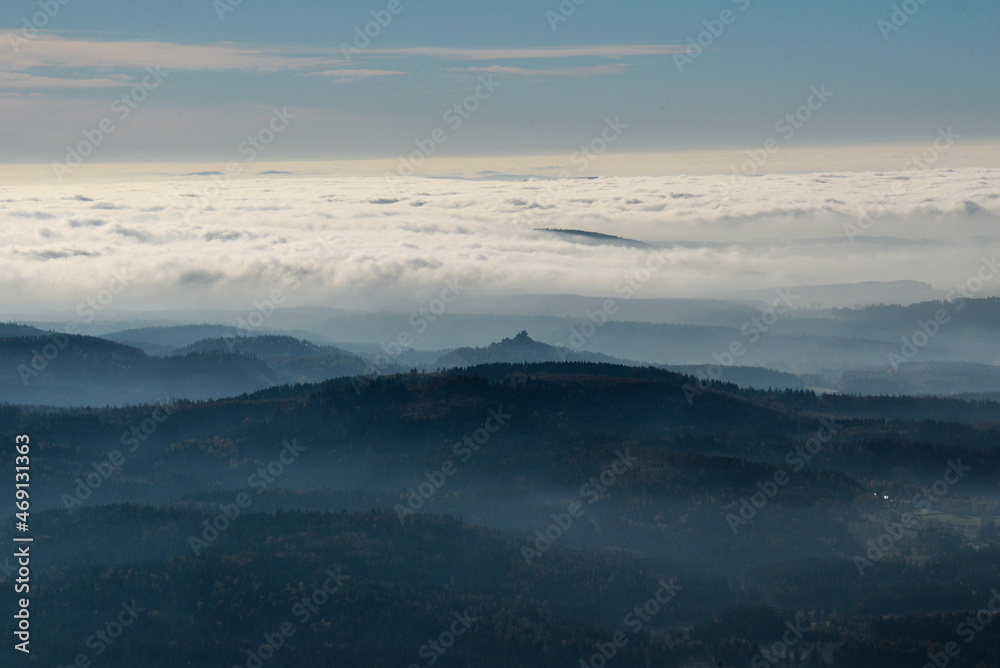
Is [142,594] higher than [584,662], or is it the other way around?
[142,594]

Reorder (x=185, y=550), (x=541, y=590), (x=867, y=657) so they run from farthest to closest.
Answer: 1. (x=185, y=550)
2. (x=541, y=590)
3. (x=867, y=657)

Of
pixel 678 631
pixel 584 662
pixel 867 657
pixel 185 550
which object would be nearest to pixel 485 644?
pixel 584 662

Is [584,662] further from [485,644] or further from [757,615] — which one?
[757,615]

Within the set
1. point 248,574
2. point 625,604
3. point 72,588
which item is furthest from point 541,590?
point 72,588

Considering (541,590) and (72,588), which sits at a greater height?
(72,588)

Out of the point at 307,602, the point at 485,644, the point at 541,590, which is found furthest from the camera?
the point at 541,590

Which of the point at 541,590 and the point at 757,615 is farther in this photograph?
the point at 541,590

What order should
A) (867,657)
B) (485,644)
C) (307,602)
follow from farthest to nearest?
1. (307,602)
2. (485,644)
3. (867,657)

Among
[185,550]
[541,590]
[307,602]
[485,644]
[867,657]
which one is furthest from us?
[185,550]

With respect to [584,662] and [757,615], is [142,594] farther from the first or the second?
[757,615]

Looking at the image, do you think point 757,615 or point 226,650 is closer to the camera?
point 226,650
